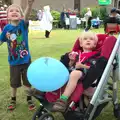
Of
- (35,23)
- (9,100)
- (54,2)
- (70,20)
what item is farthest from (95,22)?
(9,100)

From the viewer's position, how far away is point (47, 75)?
10.0 feet

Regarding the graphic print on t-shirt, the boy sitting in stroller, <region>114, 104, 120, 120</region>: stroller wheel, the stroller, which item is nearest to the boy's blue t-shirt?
the graphic print on t-shirt

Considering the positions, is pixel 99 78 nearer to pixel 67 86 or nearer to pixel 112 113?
pixel 67 86

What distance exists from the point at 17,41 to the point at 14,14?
34 centimetres

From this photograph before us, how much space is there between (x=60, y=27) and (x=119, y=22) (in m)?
19.5

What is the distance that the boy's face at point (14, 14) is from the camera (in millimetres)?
3991

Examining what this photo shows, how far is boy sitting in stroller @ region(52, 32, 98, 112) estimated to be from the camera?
3.10m

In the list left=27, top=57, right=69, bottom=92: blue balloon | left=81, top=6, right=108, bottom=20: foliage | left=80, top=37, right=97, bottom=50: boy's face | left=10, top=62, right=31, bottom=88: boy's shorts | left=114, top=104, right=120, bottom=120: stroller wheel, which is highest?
left=80, top=37, right=97, bottom=50: boy's face

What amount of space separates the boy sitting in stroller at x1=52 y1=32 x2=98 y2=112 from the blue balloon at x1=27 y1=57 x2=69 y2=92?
96mm

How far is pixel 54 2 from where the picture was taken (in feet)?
105

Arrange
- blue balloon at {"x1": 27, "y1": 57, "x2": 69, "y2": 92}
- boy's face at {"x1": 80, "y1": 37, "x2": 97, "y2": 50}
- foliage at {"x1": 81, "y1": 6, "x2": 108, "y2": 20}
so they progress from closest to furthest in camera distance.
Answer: blue balloon at {"x1": 27, "y1": 57, "x2": 69, "y2": 92} < boy's face at {"x1": 80, "y1": 37, "x2": 97, "y2": 50} < foliage at {"x1": 81, "y1": 6, "x2": 108, "y2": 20}

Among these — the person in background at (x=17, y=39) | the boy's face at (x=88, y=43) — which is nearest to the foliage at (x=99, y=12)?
the person in background at (x=17, y=39)

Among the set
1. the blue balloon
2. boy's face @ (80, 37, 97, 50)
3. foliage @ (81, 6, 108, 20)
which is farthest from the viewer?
foliage @ (81, 6, 108, 20)

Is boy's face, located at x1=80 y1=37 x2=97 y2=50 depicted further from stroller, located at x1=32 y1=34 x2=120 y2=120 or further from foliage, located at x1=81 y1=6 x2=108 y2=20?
foliage, located at x1=81 y1=6 x2=108 y2=20
